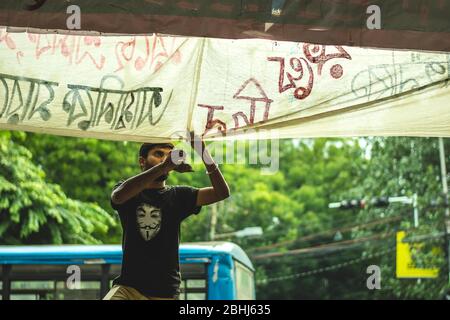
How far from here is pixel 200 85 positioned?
4.03 m

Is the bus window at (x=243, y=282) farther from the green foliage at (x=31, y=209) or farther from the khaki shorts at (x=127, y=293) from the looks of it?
the khaki shorts at (x=127, y=293)

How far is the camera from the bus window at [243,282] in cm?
1190

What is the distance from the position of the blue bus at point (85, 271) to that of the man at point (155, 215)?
6.67m

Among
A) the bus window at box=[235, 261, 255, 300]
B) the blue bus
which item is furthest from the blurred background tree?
the bus window at box=[235, 261, 255, 300]

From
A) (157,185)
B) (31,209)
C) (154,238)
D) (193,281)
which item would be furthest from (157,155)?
(31,209)

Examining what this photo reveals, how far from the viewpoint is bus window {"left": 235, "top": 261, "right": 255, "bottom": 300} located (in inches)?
468

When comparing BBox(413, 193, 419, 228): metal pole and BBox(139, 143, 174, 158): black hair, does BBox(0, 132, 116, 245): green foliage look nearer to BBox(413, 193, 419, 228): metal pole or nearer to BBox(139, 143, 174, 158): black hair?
BBox(139, 143, 174, 158): black hair

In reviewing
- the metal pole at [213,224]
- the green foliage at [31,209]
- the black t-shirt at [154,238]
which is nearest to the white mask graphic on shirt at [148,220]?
the black t-shirt at [154,238]

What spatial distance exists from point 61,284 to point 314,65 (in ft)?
25.6

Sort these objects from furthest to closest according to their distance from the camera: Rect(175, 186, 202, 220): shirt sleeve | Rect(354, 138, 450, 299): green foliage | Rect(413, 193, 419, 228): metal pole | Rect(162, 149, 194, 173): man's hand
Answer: Rect(413, 193, 419, 228): metal pole, Rect(354, 138, 450, 299): green foliage, Rect(175, 186, 202, 220): shirt sleeve, Rect(162, 149, 194, 173): man's hand

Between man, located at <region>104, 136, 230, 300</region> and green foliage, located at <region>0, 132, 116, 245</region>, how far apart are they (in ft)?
24.3

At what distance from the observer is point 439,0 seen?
3.62m

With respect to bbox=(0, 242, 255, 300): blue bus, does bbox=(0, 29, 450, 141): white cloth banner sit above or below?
above

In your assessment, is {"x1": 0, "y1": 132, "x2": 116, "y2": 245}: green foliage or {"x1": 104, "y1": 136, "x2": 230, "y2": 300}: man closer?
{"x1": 104, "y1": 136, "x2": 230, "y2": 300}: man
